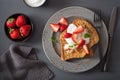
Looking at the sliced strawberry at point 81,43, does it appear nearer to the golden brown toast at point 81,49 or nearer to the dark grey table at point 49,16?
the golden brown toast at point 81,49

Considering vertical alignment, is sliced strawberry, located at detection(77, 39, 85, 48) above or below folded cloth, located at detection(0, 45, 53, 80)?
above

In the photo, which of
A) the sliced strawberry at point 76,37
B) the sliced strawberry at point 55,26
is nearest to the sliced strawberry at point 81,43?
the sliced strawberry at point 76,37

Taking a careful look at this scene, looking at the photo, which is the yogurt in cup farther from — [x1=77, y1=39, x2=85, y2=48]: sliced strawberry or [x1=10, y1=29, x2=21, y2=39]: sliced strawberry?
[x1=77, y1=39, x2=85, y2=48]: sliced strawberry

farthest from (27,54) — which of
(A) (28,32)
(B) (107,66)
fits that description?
(B) (107,66)

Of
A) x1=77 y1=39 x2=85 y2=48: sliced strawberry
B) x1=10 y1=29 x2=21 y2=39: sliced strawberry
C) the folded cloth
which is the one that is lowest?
the folded cloth

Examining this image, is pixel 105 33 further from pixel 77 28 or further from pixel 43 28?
pixel 43 28

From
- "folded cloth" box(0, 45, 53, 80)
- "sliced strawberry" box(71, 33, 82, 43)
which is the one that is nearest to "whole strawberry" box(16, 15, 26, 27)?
"folded cloth" box(0, 45, 53, 80)
